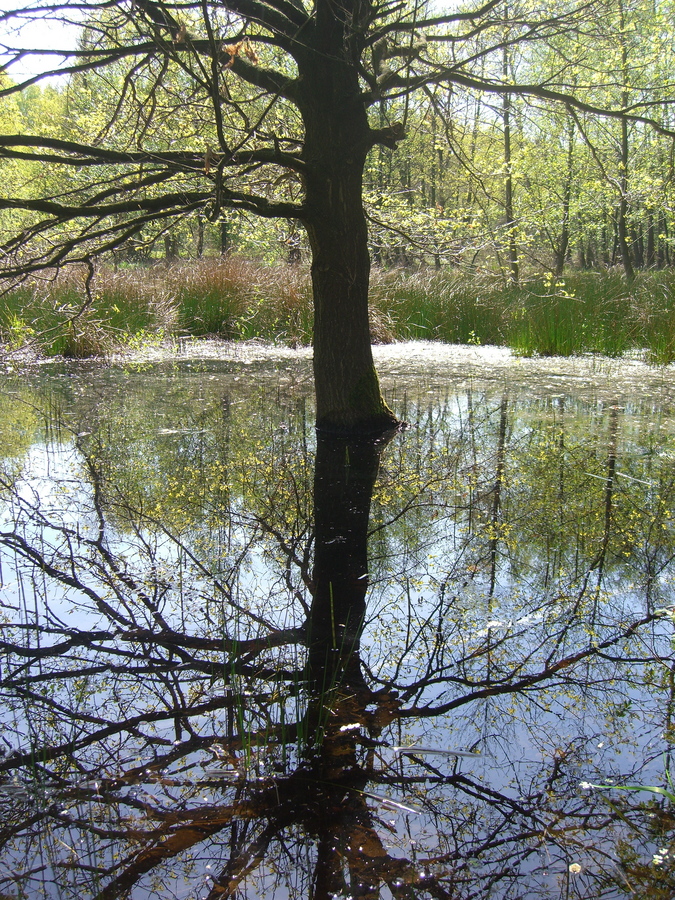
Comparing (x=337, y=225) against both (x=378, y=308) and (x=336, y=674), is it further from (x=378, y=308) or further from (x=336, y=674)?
(x=378, y=308)

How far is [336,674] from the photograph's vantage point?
2248 millimetres

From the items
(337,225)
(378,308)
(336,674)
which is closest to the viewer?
(336,674)

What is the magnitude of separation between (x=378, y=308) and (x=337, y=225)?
6.72 metres

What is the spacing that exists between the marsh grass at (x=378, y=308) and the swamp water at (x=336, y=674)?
5.23m

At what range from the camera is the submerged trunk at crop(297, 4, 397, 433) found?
5230 millimetres

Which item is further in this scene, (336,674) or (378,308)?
(378,308)

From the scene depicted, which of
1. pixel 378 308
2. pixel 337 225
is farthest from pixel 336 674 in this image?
pixel 378 308

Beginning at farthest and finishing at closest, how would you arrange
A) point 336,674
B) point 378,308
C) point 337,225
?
point 378,308 < point 337,225 < point 336,674

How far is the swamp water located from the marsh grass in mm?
5226

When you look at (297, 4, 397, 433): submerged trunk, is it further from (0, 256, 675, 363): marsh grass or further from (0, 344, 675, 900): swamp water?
(0, 256, 675, 363): marsh grass

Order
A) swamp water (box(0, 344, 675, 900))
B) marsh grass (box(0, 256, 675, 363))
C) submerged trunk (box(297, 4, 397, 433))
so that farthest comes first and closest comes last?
1. marsh grass (box(0, 256, 675, 363))
2. submerged trunk (box(297, 4, 397, 433))
3. swamp water (box(0, 344, 675, 900))

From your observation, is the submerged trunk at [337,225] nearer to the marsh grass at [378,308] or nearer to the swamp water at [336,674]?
the swamp water at [336,674]

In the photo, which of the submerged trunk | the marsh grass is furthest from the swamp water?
the marsh grass

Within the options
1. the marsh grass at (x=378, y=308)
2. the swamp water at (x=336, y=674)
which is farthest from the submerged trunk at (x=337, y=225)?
the marsh grass at (x=378, y=308)
